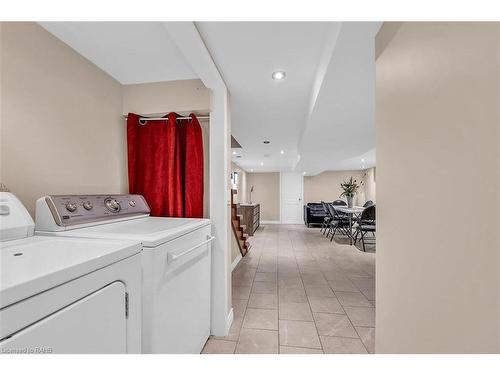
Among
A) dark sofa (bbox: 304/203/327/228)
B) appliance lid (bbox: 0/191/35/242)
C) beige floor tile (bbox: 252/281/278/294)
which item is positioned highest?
appliance lid (bbox: 0/191/35/242)

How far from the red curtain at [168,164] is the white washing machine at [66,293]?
83cm

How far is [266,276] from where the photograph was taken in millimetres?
2881

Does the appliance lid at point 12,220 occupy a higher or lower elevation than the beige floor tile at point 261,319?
higher

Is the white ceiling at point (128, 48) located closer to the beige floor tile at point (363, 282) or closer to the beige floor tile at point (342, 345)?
the beige floor tile at point (342, 345)

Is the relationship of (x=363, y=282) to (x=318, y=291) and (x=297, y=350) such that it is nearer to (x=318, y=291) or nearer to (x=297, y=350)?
(x=318, y=291)

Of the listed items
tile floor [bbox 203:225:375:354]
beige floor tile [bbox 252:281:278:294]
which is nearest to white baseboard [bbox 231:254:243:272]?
tile floor [bbox 203:225:375:354]

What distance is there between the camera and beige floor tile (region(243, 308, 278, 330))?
1774mm

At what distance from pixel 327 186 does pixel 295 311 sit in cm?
719

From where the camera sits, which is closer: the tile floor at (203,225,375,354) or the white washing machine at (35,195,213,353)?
the white washing machine at (35,195,213,353)

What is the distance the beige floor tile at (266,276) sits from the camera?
9.12ft

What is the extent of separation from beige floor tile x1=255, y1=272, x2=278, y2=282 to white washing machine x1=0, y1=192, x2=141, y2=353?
6.99 feet

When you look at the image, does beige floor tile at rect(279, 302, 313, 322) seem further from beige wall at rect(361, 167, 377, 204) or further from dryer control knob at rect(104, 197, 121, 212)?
beige wall at rect(361, 167, 377, 204)

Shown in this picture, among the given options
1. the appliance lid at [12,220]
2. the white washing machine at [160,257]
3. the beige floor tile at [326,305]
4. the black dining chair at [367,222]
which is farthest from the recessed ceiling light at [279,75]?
the black dining chair at [367,222]
